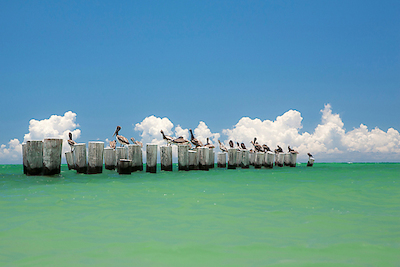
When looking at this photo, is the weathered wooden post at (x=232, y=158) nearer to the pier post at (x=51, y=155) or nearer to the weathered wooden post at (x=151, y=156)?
the weathered wooden post at (x=151, y=156)

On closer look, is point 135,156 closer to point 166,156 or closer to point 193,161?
point 166,156

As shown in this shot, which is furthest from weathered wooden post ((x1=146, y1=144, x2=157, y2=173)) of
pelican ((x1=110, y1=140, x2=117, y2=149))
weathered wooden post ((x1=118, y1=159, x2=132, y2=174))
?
pelican ((x1=110, y1=140, x2=117, y2=149))

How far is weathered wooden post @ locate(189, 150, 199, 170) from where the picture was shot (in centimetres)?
1455

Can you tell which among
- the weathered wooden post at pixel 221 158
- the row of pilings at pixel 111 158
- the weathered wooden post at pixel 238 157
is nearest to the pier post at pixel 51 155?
the row of pilings at pixel 111 158

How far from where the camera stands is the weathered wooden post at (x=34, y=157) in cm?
1020

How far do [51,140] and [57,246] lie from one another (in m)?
7.46

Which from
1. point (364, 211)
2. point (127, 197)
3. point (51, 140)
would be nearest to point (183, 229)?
point (127, 197)

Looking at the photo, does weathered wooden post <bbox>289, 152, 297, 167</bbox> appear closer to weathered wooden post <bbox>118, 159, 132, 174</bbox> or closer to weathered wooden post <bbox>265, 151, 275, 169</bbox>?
weathered wooden post <bbox>265, 151, 275, 169</bbox>

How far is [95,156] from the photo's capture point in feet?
38.9

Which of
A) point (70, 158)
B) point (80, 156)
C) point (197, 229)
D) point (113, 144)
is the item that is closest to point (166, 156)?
point (113, 144)

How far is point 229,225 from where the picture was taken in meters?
4.55

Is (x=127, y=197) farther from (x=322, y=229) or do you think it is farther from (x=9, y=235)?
(x=322, y=229)

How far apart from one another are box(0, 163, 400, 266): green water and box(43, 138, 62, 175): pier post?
2.96 meters

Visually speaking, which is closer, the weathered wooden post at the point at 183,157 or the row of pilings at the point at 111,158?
the row of pilings at the point at 111,158
